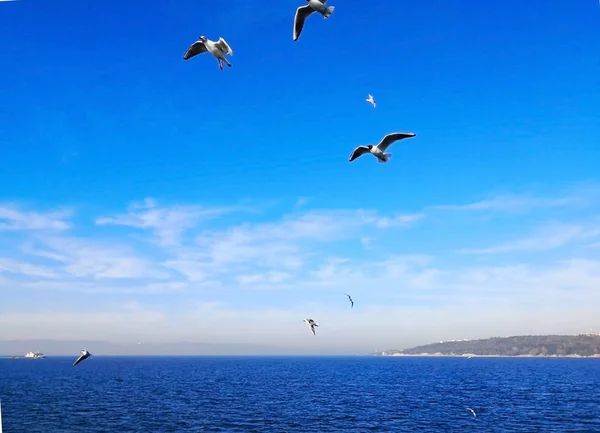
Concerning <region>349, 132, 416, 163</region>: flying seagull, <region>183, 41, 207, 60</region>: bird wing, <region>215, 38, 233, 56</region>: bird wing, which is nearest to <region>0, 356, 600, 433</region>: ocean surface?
<region>349, 132, 416, 163</region>: flying seagull

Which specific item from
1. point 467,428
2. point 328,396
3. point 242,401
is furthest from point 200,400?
point 467,428

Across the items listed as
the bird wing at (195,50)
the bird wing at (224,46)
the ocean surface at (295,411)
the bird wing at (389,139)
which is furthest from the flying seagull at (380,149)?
the ocean surface at (295,411)

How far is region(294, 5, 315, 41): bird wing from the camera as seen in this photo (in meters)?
8.20

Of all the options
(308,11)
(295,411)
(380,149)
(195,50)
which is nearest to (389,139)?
(380,149)

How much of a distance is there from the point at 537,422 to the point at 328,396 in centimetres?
2054

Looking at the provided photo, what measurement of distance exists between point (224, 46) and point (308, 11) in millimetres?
1727

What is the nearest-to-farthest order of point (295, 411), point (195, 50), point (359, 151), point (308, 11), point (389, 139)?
point (308, 11)
point (389, 139)
point (359, 151)
point (195, 50)
point (295, 411)

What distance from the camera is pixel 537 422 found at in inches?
1331

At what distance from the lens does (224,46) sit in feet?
29.7

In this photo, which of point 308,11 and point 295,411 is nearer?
point 308,11

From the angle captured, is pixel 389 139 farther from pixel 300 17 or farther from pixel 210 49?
pixel 210 49

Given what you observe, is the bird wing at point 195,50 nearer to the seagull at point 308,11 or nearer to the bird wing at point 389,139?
the seagull at point 308,11

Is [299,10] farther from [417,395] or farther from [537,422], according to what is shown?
[417,395]

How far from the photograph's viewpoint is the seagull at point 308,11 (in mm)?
7917
